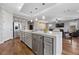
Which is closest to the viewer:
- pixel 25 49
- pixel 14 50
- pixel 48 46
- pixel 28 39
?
pixel 48 46

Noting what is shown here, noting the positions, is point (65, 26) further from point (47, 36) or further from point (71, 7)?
point (47, 36)

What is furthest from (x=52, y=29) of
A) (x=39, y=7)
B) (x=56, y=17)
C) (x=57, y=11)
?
(x=39, y=7)

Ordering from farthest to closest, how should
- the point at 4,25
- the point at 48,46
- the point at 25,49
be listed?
the point at 4,25
the point at 25,49
the point at 48,46

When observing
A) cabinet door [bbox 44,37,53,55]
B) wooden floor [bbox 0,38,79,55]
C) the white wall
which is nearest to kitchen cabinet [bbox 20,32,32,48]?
wooden floor [bbox 0,38,79,55]

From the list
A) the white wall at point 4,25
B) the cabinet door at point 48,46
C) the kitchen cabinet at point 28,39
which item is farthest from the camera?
the white wall at point 4,25

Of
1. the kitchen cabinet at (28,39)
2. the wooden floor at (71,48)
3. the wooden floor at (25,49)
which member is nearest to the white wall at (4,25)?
the wooden floor at (25,49)

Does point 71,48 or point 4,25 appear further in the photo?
point 4,25

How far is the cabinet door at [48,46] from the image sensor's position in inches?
89.0

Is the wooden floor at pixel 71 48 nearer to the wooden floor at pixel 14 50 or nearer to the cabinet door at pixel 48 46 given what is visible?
the cabinet door at pixel 48 46

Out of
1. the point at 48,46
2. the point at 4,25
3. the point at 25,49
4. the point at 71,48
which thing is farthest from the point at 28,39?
the point at 4,25

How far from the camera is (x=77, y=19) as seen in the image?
9.23 ft

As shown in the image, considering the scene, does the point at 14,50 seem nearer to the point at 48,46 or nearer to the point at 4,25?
the point at 48,46

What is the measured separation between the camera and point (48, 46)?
2385mm

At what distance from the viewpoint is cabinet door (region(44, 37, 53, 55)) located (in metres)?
2.26
